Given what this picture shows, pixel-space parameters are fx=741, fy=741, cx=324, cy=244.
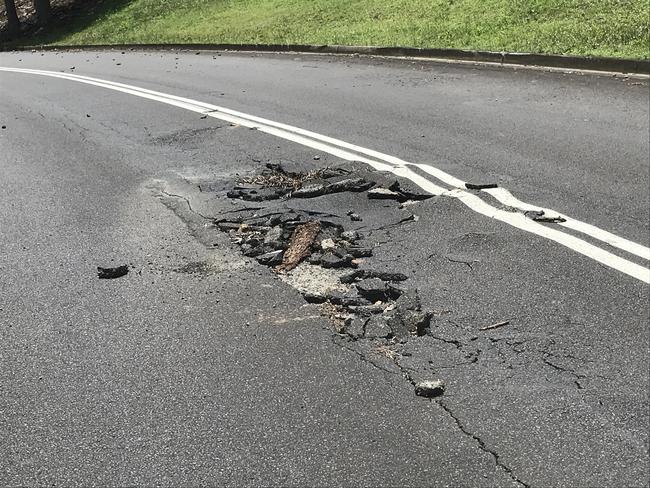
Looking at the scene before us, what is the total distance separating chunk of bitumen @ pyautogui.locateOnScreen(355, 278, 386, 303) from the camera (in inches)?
176

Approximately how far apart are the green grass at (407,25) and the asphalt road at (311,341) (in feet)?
17.5

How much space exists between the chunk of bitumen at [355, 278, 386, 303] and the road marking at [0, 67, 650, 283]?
142 cm

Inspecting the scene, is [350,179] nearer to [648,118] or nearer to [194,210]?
[194,210]

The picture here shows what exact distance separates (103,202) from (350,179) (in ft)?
7.39

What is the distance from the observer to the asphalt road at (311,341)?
3148 millimetres

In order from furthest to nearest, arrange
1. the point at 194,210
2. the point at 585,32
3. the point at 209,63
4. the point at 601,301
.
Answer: the point at 209,63, the point at 585,32, the point at 194,210, the point at 601,301

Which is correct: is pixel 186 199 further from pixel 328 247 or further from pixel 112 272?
pixel 328 247

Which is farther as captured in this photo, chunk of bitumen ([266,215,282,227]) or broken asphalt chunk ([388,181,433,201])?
broken asphalt chunk ([388,181,433,201])

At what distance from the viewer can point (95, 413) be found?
3508mm

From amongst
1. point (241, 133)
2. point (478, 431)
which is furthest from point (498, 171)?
point (478, 431)

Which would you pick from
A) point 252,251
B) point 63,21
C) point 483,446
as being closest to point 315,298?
point 252,251

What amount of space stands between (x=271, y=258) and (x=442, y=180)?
2.21 m

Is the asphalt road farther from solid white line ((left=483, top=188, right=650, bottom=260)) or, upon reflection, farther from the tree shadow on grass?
the tree shadow on grass

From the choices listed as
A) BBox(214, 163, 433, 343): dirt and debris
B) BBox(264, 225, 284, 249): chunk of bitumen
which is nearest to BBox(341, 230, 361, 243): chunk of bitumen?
BBox(214, 163, 433, 343): dirt and debris
